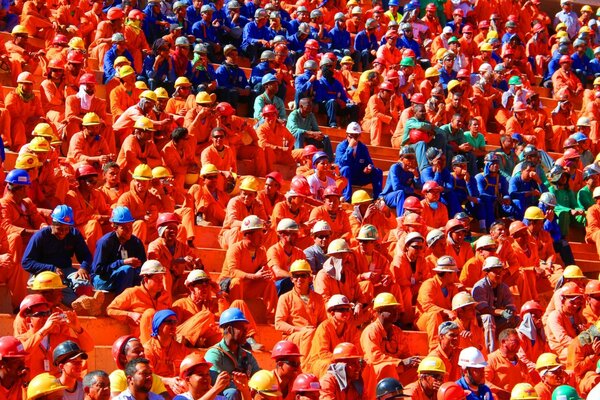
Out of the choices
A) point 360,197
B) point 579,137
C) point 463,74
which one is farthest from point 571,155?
point 360,197

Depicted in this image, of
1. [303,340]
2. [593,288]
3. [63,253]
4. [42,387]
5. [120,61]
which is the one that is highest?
[120,61]

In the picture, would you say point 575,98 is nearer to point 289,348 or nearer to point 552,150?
point 552,150

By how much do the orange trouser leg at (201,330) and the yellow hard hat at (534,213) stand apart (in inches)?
239

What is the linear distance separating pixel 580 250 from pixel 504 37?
7345 millimetres

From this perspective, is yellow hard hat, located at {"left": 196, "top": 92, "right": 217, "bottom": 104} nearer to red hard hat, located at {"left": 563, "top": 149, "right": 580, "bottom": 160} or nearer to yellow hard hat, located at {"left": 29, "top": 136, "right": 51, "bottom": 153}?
yellow hard hat, located at {"left": 29, "top": 136, "right": 51, "bottom": 153}

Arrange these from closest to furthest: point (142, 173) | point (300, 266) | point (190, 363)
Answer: point (190, 363)
point (300, 266)
point (142, 173)

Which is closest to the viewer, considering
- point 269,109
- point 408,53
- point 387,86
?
point 269,109

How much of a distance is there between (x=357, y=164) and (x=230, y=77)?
270 cm

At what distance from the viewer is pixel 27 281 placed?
46.1 feet

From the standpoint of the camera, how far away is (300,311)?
14.8 meters

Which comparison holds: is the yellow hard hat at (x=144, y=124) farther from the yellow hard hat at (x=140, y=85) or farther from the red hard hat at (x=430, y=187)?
the red hard hat at (x=430, y=187)

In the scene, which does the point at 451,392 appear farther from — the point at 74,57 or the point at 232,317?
the point at 74,57

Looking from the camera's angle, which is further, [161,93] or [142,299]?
[161,93]

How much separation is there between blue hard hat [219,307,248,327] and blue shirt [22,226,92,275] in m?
1.71
